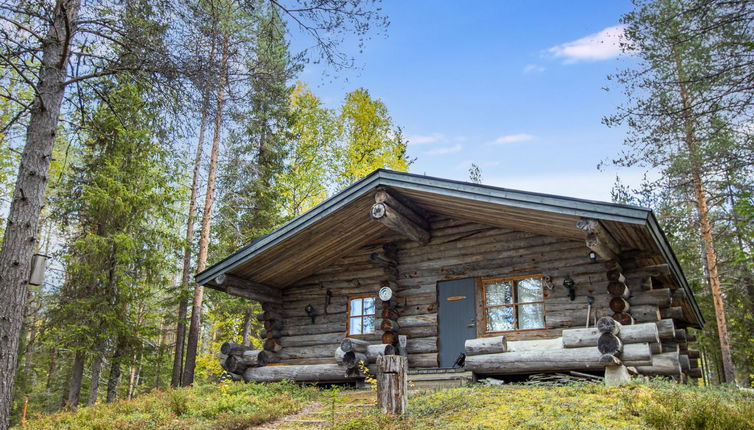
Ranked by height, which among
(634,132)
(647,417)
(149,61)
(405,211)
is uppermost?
(634,132)

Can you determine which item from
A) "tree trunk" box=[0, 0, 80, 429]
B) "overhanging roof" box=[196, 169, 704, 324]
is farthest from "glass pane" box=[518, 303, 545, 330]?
"tree trunk" box=[0, 0, 80, 429]

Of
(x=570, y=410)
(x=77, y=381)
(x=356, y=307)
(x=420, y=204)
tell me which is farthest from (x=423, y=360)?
(x=77, y=381)

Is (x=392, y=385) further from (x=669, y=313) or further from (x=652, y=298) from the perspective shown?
(x=669, y=313)

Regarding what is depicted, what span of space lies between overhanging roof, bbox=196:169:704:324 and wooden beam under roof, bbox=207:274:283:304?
0.16m

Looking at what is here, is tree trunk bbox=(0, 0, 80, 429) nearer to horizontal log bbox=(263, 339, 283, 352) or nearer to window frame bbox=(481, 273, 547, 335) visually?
horizontal log bbox=(263, 339, 283, 352)

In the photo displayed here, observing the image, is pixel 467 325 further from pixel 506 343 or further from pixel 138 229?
pixel 138 229

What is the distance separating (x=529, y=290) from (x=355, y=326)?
4.79 m

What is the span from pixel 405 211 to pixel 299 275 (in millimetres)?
4074

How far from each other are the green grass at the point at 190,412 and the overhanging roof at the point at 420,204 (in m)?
3.30

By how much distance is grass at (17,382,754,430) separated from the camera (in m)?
6.43

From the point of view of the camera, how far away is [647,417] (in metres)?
6.40

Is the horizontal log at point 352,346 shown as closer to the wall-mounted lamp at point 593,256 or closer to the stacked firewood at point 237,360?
the stacked firewood at point 237,360

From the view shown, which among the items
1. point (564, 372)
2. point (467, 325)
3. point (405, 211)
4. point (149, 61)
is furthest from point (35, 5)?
point (564, 372)

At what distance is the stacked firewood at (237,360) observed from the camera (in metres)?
14.1
